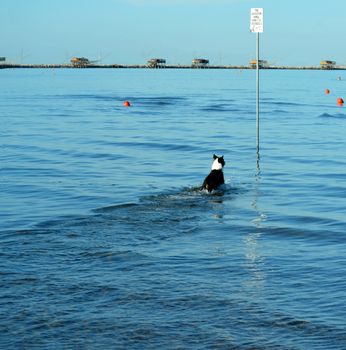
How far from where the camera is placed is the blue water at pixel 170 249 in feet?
27.5

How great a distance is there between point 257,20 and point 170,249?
12112 mm

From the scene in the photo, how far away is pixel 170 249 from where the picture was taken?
12.0 meters

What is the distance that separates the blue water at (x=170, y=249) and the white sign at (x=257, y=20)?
4.13m

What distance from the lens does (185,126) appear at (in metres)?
38.2

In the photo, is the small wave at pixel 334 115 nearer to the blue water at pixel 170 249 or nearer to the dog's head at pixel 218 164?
the blue water at pixel 170 249

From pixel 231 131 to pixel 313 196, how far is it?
59.7ft

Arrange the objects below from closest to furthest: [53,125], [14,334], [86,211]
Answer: [14,334], [86,211], [53,125]

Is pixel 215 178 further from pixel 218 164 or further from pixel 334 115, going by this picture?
pixel 334 115

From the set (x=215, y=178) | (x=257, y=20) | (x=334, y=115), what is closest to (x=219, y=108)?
(x=334, y=115)

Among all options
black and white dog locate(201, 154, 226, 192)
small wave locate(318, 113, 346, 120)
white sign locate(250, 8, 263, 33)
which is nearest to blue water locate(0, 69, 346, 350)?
black and white dog locate(201, 154, 226, 192)

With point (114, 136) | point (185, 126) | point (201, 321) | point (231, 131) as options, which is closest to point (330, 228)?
point (201, 321)

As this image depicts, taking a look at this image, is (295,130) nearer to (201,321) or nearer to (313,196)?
(313,196)

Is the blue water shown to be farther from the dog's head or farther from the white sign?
the white sign

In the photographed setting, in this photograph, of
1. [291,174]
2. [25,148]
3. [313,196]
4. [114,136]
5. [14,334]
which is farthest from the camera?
[114,136]
